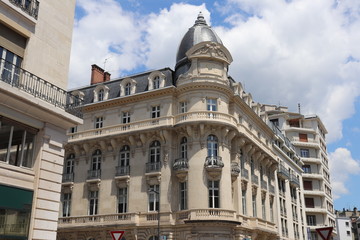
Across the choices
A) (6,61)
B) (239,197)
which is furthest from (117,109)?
(6,61)

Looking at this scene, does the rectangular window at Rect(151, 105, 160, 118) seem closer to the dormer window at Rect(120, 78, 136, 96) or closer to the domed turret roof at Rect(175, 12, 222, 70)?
the dormer window at Rect(120, 78, 136, 96)

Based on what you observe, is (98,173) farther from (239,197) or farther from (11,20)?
(11,20)

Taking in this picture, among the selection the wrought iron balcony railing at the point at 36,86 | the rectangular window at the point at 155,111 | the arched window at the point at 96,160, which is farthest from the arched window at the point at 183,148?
the wrought iron balcony railing at the point at 36,86

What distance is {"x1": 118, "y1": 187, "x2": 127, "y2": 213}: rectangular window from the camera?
34.3 m

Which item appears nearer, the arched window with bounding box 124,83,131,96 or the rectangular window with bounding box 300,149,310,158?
the arched window with bounding box 124,83,131,96

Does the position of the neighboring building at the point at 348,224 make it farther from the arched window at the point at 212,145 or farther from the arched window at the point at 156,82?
the arched window at the point at 156,82

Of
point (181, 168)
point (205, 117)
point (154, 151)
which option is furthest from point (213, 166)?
point (154, 151)

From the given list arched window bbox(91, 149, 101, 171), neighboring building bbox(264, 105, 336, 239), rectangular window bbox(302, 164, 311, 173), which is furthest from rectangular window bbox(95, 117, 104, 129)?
rectangular window bbox(302, 164, 311, 173)

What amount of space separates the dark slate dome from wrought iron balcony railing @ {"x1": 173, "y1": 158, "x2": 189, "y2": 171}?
8.42 m

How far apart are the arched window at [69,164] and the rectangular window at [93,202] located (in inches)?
A: 139

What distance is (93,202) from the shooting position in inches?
1410

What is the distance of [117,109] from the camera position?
37.6 metres

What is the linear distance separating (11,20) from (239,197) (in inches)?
1004

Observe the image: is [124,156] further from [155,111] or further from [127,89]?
[127,89]
